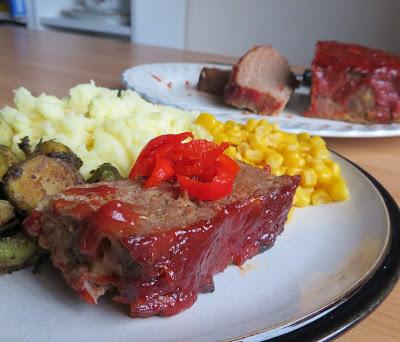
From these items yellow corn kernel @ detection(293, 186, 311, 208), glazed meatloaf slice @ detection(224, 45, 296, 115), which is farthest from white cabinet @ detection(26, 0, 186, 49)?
yellow corn kernel @ detection(293, 186, 311, 208)

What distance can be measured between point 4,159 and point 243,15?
24.1 feet

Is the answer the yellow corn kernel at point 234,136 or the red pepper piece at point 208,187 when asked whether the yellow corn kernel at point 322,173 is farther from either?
the red pepper piece at point 208,187

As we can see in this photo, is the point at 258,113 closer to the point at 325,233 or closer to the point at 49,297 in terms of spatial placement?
the point at 325,233

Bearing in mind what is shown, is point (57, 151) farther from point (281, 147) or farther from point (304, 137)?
point (304, 137)

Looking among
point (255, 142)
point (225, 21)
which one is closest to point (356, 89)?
point (255, 142)

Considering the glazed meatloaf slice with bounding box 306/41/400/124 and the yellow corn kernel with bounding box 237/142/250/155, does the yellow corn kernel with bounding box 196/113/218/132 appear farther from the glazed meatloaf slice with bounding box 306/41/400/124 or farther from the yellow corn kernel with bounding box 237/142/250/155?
the glazed meatloaf slice with bounding box 306/41/400/124

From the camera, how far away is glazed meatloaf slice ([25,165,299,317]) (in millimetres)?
1375

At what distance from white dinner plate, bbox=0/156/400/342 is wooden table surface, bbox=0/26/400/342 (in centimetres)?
15

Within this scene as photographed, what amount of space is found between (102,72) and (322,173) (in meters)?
3.01

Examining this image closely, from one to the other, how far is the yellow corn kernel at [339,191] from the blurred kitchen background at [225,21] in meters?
5.69

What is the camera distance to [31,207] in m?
1.71

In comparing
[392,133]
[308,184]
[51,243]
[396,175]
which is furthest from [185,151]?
[392,133]

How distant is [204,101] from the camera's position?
4.00 metres

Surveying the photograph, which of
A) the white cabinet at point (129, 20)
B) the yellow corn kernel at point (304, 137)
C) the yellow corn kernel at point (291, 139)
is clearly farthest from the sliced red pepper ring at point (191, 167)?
the white cabinet at point (129, 20)
